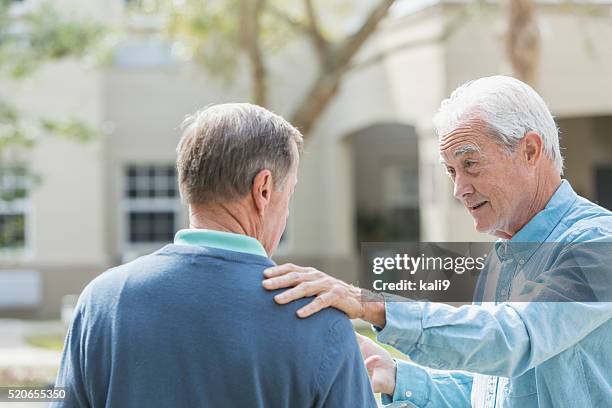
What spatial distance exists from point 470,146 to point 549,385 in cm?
53

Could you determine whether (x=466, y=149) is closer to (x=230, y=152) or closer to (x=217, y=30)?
(x=230, y=152)

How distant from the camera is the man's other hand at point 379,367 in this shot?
2.23m

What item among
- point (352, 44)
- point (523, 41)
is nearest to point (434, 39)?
point (352, 44)

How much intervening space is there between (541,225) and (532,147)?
172 millimetres

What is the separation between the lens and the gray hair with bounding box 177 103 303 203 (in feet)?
5.97

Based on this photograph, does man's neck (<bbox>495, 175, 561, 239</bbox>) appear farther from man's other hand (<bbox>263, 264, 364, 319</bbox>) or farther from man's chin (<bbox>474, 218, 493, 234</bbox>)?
man's other hand (<bbox>263, 264, 364, 319</bbox>)

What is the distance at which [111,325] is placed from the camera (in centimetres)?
181

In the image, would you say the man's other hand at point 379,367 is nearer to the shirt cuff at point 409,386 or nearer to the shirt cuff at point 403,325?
the shirt cuff at point 409,386

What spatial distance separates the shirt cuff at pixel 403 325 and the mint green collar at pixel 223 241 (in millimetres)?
278

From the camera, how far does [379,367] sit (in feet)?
7.38

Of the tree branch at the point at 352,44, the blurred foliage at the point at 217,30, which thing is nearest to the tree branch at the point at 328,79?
the tree branch at the point at 352,44

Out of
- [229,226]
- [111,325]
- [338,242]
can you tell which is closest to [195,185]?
[229,226]

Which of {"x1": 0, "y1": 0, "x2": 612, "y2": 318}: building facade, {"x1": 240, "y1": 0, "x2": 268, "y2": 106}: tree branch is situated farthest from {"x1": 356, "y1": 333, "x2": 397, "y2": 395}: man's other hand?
{"x1": 0, "y1": 0, "x2": 612, "y2": 318}: building facade

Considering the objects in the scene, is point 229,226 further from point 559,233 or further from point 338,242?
point 338,242
